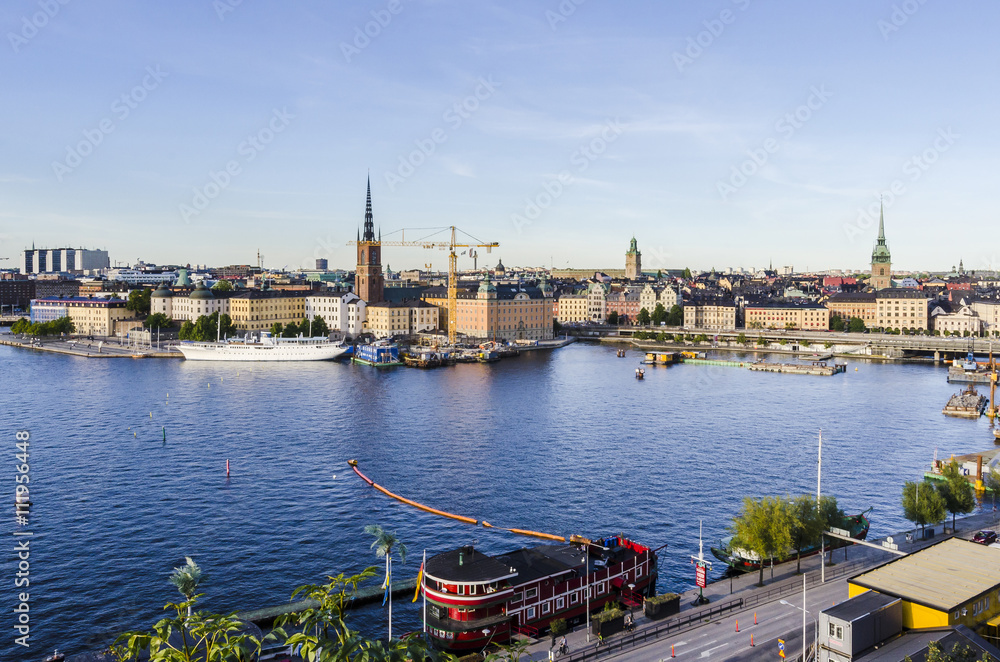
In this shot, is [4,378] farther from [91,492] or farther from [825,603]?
[825,603]

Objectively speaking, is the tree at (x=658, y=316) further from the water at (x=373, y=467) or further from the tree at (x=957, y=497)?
the tree at (x=957, y=497)

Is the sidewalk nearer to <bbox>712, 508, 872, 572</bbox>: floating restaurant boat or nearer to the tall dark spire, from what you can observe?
<bbox>712, 508, 872, 572</bbox>: floating restaurant boat

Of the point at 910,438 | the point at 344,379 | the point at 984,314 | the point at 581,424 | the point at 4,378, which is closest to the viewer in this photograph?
the point at 910,438

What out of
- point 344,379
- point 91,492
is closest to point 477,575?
point 91,492

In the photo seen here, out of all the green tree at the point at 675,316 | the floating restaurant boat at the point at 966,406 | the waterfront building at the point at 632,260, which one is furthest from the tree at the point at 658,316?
the waterfront building at the point at 632,260

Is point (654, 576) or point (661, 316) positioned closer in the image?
point (654, 576)

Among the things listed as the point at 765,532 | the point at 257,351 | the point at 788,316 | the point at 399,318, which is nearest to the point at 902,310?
the point at 788,316

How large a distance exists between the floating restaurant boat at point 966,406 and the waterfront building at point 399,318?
165ft

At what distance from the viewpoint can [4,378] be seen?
47.3 m

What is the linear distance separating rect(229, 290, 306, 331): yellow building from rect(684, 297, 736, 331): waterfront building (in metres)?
42.9

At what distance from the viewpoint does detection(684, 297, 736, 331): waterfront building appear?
306 ft

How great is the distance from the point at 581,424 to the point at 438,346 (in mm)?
38092

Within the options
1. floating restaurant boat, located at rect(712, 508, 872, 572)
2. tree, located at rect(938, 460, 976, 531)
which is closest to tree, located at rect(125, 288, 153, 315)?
floating restaurant boat, located at rect(712, 508, 872, 572)

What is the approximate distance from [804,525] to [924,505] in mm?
3807
